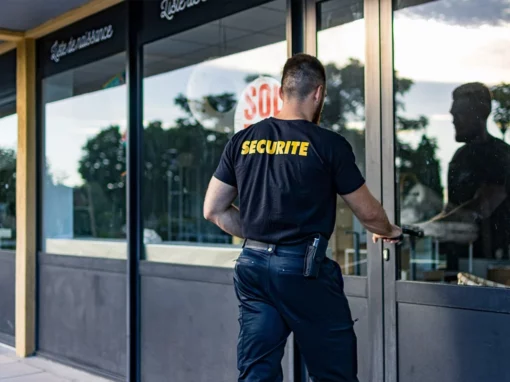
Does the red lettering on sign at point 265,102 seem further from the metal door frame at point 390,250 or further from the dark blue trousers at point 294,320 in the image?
the dark blue trousers at point 294,320

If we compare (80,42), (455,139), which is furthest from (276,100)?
(80,42)

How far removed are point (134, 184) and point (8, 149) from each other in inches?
102

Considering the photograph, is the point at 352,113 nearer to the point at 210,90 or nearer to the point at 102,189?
the point at 210,90

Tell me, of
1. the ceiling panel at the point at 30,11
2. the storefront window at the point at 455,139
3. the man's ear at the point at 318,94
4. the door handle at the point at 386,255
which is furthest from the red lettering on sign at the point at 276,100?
the ceiling panel at the point at 30,11

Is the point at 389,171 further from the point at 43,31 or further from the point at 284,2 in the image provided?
the point at 43,31

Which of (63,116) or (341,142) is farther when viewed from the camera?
(63,116)

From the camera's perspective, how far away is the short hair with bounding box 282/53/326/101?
3.01 metres

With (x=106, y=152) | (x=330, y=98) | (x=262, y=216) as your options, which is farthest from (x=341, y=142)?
(x=106, y=152)

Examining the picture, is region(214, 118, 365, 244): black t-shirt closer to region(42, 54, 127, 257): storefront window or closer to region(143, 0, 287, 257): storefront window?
region(143, 0, 287, 257): storefront window

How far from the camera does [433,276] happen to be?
439 centimetres

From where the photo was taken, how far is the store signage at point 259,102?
15.1 feet

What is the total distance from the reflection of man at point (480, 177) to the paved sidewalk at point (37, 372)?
114 inches

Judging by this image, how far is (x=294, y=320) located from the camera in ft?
9.53

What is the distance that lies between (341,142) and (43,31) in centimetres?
427
